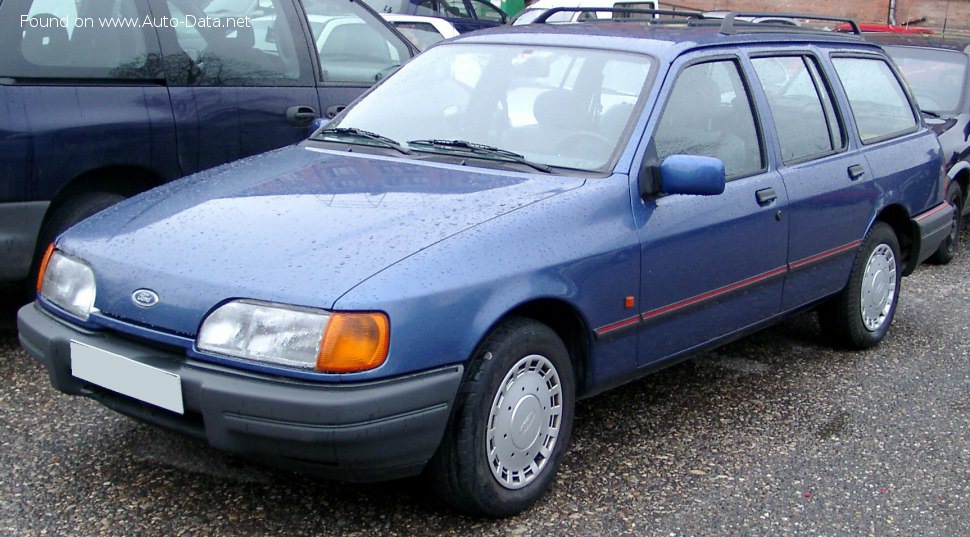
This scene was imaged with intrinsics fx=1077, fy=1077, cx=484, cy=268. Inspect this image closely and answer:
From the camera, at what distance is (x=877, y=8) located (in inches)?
885

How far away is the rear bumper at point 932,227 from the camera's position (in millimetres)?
5566

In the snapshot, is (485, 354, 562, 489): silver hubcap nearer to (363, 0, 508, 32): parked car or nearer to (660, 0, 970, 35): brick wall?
(363, 0, 508, 32): parked car

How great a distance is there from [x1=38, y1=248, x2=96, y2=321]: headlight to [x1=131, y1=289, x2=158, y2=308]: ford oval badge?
22 centimetres

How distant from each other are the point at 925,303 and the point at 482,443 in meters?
4.11

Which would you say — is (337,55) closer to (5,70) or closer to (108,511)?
(5,70)

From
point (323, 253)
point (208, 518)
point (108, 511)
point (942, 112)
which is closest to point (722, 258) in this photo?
point (323, 253)

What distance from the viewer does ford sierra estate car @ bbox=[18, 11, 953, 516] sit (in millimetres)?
2969

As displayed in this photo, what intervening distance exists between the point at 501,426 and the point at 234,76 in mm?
3043

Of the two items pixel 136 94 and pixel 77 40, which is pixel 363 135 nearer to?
pixel 136 94

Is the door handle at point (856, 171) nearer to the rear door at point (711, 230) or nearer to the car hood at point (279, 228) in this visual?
the rear door at point (711, 230)

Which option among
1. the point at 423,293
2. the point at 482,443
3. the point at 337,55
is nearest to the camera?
the point at 423,293

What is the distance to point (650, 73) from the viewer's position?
160 inches

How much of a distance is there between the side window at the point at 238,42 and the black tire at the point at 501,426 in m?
2.84

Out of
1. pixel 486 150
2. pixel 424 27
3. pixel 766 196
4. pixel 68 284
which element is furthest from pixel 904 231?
pixel 424 27
